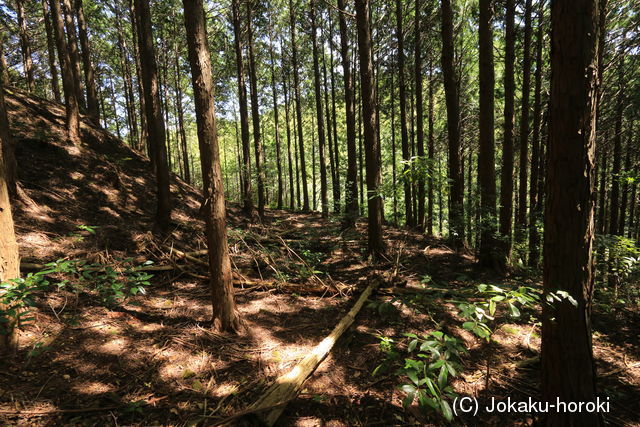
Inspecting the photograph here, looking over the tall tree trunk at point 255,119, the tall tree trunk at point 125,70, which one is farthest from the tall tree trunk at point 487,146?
the tall tree trunk at point 125,70

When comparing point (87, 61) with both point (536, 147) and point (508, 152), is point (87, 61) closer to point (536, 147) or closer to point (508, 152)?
point (508, 152)

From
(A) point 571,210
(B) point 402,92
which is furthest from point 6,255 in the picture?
(B) point 402,92

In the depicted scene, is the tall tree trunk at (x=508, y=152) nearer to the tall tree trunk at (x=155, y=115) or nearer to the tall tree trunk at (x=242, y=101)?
the tall tree trunk at (x=155, y=115)

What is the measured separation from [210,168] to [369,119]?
482cm

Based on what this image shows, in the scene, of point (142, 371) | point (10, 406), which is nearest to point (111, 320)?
point (142, 371)

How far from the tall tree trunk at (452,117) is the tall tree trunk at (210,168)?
5796mm

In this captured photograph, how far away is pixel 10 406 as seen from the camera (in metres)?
2.42

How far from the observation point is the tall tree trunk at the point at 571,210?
2084 millimetres

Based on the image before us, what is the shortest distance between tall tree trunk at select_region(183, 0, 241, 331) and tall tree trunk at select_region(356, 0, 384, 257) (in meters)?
3.82

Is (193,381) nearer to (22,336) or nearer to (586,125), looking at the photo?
(22,336)

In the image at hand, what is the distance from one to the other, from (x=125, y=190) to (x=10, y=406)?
8887 mm

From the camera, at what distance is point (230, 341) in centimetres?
402

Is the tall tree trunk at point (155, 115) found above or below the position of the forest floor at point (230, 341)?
above

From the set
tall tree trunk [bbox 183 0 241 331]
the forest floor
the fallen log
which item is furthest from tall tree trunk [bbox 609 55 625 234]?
tall tree trunk [bbox 183 0 241 331]
